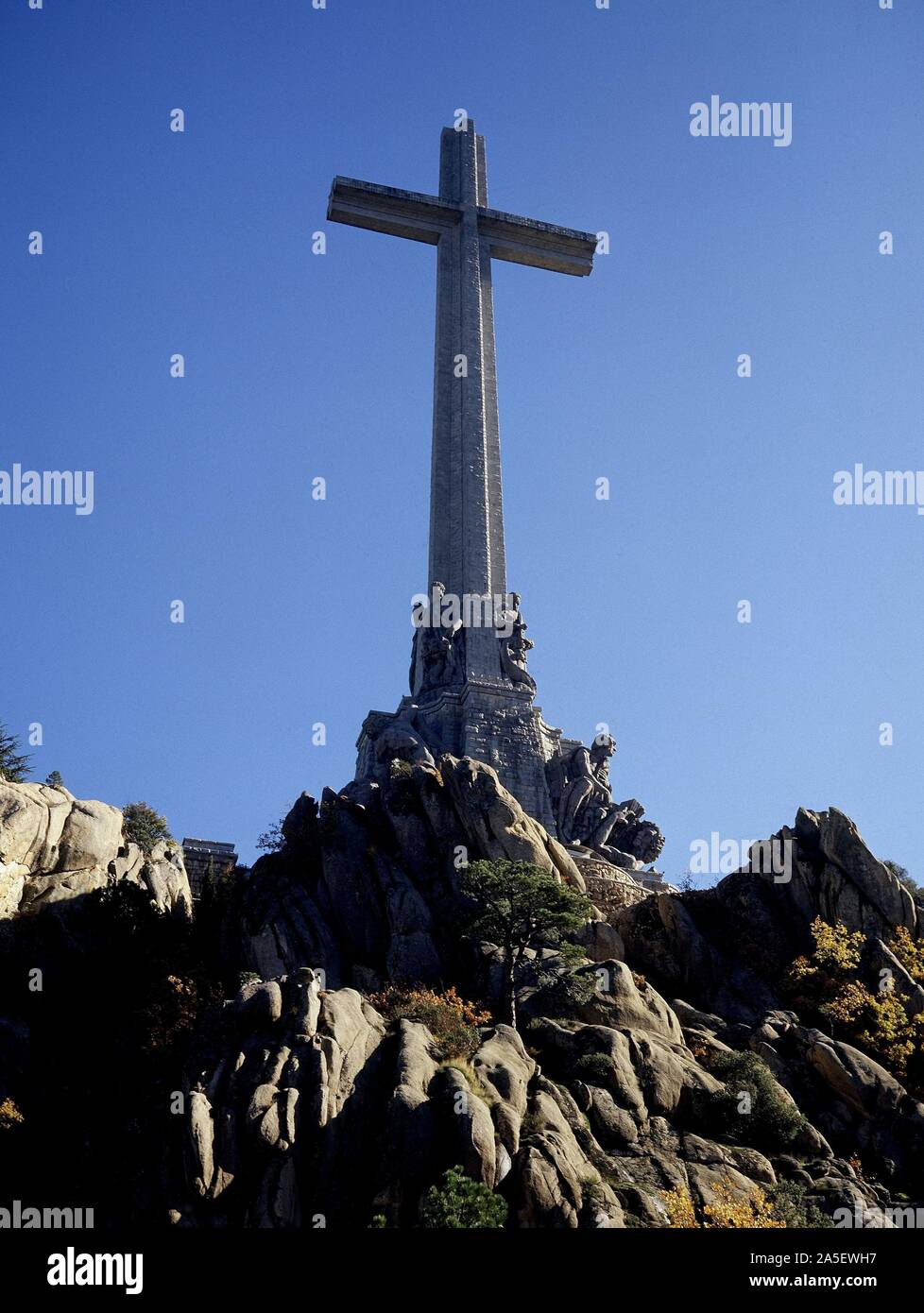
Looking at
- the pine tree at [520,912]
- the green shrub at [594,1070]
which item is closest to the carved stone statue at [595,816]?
the pine tree at [520,912]

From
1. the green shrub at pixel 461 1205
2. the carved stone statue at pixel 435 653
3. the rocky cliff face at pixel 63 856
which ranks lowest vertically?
the green shrub at pixel 461 1205

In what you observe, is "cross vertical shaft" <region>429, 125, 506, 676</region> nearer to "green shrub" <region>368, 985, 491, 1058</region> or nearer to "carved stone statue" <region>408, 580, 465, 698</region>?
"carved stone statue" <region>408, 580, 465, 698</region>

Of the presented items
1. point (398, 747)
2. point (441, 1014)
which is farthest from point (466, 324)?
point (441, 1014)

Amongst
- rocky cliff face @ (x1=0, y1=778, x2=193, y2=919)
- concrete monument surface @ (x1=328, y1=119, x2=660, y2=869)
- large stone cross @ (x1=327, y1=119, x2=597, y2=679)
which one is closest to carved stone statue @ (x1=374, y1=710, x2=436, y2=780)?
concrete monument surface @ (x1=328, y1=119, x2=660, y2=869)

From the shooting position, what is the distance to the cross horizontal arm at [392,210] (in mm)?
74562

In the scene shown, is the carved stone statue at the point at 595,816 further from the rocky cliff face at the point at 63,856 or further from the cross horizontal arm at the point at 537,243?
the cross horizontal arm at the point at 537,243

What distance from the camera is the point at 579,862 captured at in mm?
51188

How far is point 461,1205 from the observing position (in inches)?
1099

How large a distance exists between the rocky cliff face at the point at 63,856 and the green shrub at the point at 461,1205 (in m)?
21.9

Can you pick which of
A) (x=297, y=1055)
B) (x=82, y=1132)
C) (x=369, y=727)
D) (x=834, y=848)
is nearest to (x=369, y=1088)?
(x=297, y=1055)

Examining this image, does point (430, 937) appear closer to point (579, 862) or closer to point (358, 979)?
point (358, 979)

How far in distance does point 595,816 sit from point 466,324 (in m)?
28.4

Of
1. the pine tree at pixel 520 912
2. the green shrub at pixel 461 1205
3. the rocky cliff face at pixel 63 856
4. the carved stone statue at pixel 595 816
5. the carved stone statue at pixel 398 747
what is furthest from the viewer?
the carved stone statue at pixel 595 816
